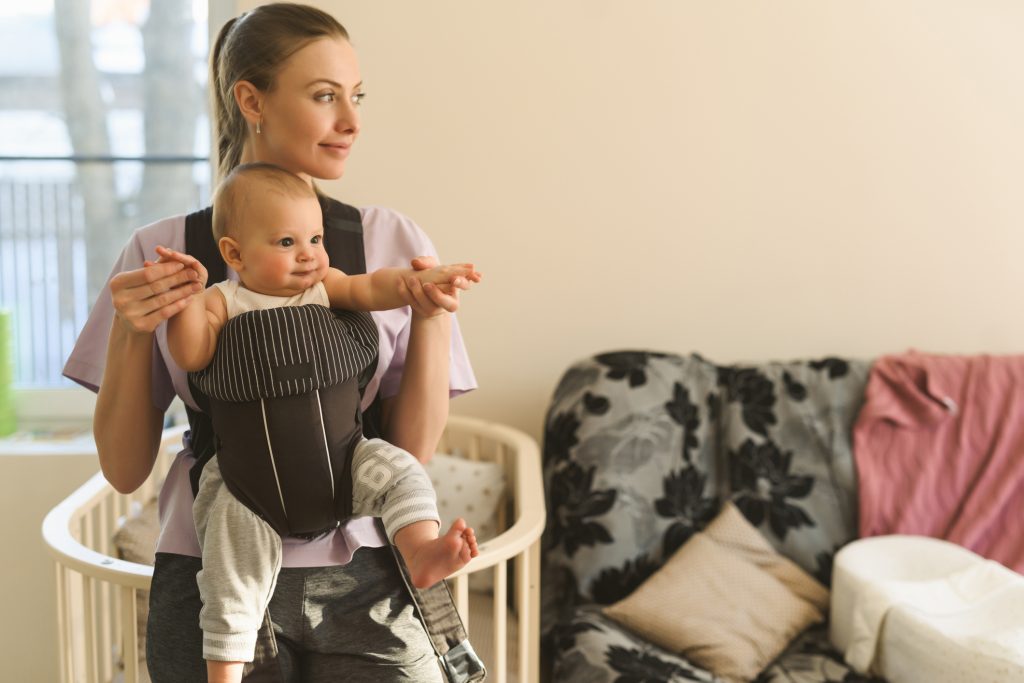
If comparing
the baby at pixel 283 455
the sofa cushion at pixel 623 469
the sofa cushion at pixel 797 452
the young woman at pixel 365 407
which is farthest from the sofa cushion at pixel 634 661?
the baby at pixel 283 455

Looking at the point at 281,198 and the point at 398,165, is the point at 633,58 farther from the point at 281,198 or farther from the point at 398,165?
the point at 281,198

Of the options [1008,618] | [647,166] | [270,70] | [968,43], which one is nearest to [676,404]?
[647,166]

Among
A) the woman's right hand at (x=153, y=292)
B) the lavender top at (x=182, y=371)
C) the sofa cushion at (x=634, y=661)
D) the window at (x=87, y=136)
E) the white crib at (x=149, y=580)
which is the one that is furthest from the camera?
the window at (x=87, y=136)

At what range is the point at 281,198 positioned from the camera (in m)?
0.99

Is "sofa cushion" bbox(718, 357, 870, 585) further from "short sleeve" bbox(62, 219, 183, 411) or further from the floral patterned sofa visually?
"short sleeve" bbox(62, 219, 183, 411)

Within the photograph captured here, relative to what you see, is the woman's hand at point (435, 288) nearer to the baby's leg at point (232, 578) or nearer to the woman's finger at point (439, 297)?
the woman's finger at point (439, 297)

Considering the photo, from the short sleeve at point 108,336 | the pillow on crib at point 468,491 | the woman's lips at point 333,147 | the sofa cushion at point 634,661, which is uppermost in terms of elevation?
the woman's lips at point 333,147

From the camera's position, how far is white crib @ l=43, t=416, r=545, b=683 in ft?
4.57

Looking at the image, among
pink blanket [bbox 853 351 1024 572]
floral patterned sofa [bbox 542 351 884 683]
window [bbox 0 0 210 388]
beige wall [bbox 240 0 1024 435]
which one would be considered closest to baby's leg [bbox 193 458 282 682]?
floral patterned sofa [bbox 542 351 884 683]

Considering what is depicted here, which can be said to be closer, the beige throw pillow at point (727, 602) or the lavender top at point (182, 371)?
the lavender top at point (182, 371)

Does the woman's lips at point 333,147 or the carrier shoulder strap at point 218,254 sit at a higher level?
the woman's lips at point 333,147

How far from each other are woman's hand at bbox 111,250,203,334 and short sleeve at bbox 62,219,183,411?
168mm

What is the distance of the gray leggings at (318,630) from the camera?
1029mm

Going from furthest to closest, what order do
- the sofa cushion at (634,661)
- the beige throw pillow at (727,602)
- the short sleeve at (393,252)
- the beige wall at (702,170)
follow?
the beige wall at (702,170)
the beige throw pillow at (727,602)
the sofa cushion at (634,661)
the short sleeve at (393,252)
